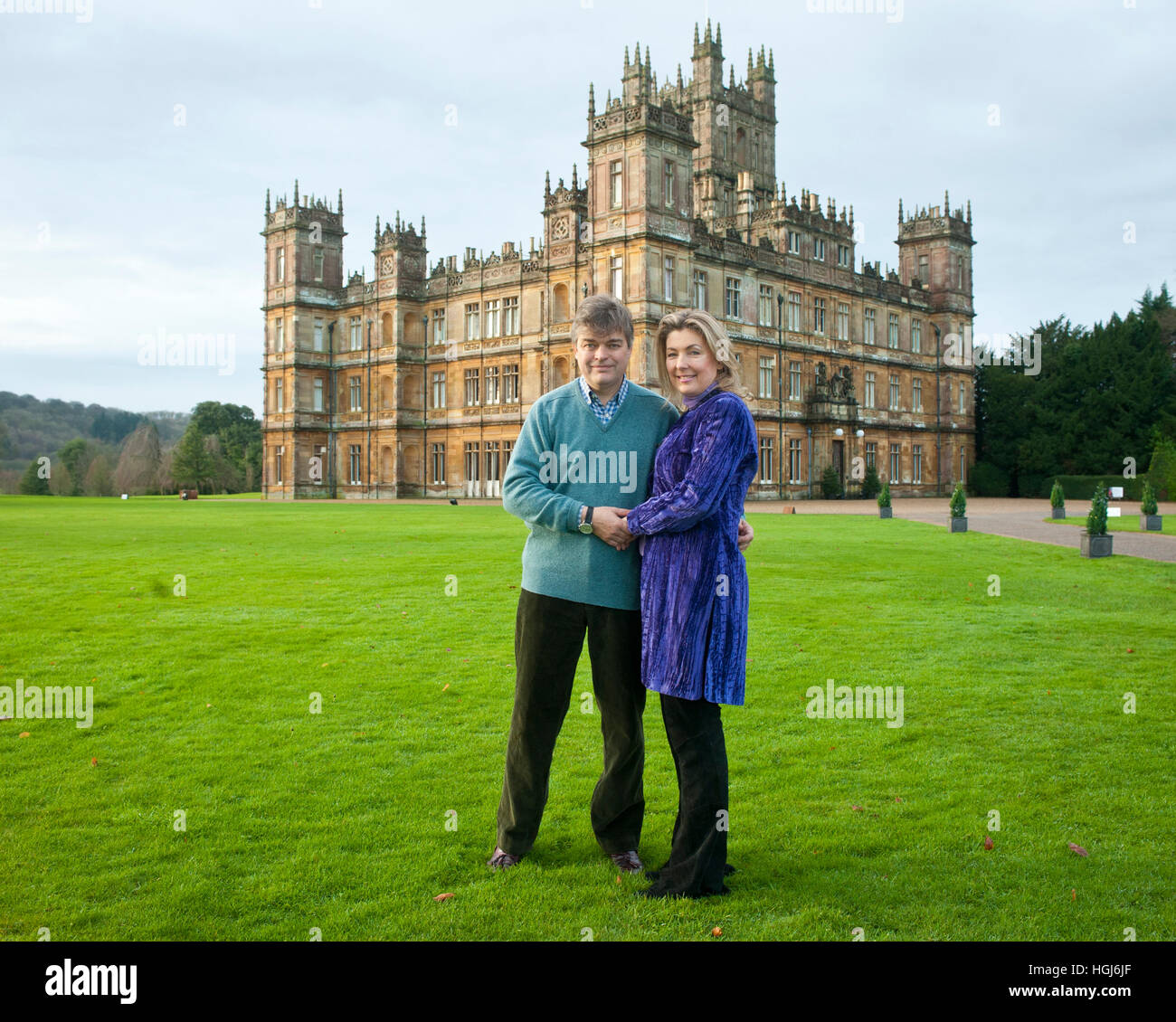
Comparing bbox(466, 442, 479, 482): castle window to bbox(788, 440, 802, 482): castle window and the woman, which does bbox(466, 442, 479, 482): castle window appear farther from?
the woman

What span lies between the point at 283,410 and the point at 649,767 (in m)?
52.5

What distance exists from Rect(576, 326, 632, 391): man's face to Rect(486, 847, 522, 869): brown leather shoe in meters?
2.27

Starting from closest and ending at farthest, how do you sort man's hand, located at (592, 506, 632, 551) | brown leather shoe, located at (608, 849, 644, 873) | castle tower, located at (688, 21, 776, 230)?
man's hand, located at (592, 506, 632, 551) < brown leather shoe, located at (608, 849, 644, 873) < castle tower, located at (688, 21, 776, 230)

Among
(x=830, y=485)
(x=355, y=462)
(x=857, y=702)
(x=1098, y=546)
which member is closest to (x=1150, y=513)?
(x=1098, y=546)

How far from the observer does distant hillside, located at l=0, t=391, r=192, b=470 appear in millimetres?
78312

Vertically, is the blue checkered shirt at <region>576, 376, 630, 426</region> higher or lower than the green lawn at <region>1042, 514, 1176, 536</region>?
higher

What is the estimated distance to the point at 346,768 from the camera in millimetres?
5520

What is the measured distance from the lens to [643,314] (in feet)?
122

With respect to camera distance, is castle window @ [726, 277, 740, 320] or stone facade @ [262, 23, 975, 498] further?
castle window @ [726, 277, 740, 320]

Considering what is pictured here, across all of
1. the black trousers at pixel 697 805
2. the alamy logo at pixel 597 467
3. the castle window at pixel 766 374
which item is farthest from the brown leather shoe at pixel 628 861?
the castle window at pixel 766 374

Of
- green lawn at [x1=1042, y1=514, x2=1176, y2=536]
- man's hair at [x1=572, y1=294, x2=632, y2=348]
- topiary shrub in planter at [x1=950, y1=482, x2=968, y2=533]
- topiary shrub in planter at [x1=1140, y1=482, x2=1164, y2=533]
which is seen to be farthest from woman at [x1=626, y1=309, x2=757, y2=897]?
topiary shrub in planter at [x1=1140, y1=482, x2=1164, y2=533]

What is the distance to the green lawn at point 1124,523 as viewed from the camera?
21938mm
